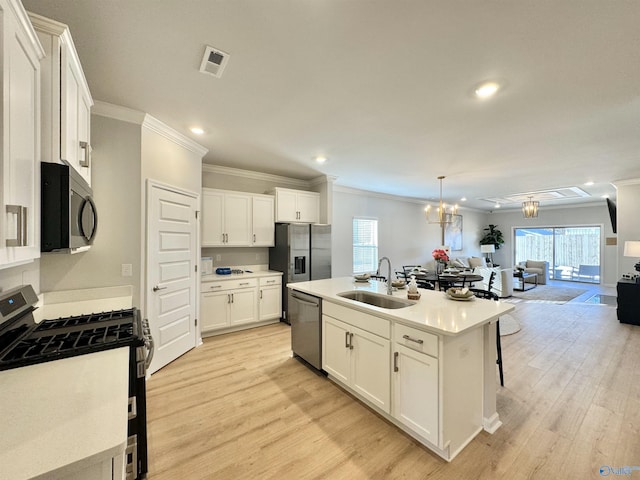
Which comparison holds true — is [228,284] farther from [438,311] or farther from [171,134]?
[438,311]

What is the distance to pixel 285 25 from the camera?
1.56 metres

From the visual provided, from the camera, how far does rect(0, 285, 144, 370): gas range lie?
122cm

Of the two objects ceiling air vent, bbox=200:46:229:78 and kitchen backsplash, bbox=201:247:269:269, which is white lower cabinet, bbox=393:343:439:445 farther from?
kitchen backsplash, bbox=201:247:269:269

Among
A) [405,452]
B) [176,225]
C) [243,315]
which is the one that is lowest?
[405,452]

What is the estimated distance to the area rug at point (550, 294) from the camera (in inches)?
257

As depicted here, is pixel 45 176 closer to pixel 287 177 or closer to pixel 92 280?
pixel 92 280

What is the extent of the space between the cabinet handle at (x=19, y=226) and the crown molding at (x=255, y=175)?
3545mm

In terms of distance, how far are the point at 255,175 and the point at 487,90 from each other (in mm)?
3716

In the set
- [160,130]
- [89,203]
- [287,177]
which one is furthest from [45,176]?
[287,177]

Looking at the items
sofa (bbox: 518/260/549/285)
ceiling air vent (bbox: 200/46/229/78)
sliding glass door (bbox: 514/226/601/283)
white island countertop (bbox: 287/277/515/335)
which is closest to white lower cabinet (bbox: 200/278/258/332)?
white island countertop (bbox: 287/277/515/335)

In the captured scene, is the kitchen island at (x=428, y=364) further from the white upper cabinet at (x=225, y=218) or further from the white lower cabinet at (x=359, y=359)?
the white upper cabinet at (x=225, y=218)

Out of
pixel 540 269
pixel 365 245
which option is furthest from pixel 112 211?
pixel 540 269

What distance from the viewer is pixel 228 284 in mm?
4105

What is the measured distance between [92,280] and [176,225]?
3.24ft
